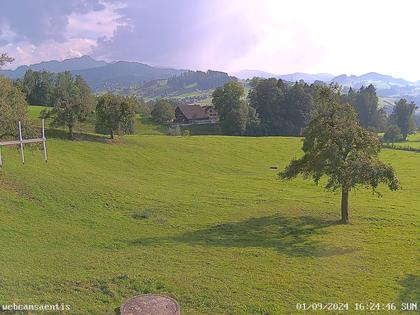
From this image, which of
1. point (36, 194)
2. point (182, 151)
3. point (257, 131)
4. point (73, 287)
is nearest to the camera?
point (73, 287)

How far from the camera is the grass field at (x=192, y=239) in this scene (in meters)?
18.5

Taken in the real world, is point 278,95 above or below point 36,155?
above

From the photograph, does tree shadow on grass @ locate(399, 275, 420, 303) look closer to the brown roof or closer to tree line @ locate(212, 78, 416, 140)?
tree line @ locate(212, 78, 416, 140)

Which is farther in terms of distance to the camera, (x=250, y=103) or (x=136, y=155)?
(x=250, y=103)

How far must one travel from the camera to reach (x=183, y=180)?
49.9 m

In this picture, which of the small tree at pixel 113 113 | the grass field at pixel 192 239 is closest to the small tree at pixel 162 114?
the small tree at pixel 113 113

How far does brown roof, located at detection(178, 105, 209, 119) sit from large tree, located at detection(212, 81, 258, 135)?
2056cm

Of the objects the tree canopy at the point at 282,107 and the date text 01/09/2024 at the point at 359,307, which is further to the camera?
the tree canopy at the point at 282,107

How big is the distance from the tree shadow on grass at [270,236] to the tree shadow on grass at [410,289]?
485 centimetres

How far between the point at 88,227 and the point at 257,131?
316ft

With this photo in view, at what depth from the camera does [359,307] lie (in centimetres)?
1852

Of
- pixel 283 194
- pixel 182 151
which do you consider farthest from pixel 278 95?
pixel 283 194

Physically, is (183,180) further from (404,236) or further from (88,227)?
(404,236)

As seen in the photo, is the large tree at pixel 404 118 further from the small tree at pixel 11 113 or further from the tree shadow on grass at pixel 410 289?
the small tree at pixel 11 113
